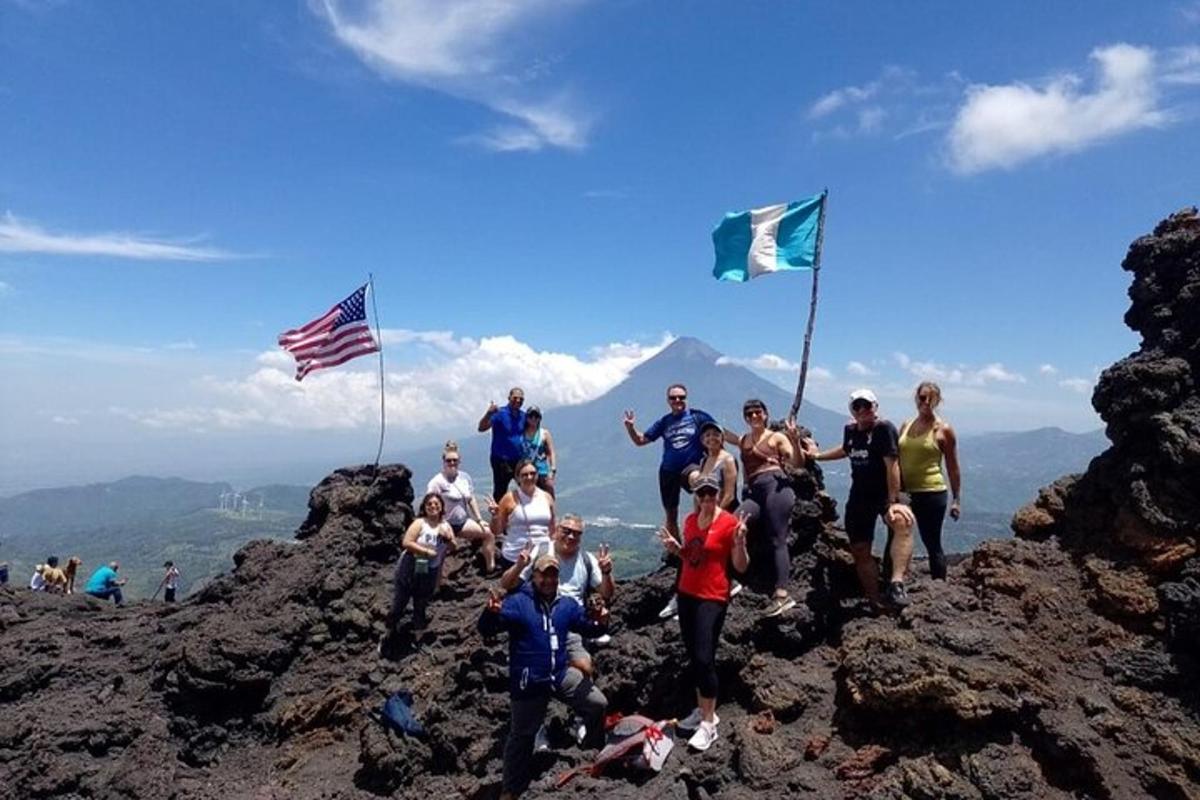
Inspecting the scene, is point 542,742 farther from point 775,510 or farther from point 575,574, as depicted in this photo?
point 775,510

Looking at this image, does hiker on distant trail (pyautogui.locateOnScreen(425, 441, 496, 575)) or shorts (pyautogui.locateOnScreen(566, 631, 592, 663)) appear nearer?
shorts (pyautogui.locateOnScreen(566, 631, 592, 663))

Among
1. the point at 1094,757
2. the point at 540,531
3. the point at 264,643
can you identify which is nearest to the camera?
the point at 1094,757

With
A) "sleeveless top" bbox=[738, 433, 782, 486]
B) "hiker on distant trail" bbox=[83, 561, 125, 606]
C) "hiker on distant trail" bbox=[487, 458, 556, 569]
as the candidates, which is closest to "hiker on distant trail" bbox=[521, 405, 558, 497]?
"hiker on distant trail" bbox=[487, 458, 556, 569]

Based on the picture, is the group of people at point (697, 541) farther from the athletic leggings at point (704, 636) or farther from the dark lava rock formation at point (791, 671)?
the dark lava rock formation at point (791, 671)

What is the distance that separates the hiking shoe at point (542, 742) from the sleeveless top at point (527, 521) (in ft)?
8.66

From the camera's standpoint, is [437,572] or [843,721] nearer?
[843,721]

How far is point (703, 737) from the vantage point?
7.69 m

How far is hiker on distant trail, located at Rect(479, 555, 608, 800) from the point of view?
7359 millimetres

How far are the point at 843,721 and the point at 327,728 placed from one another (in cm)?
791

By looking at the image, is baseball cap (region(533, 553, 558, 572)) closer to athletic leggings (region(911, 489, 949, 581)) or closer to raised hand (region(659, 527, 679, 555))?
raised hand (region(659, 527, 679, 555))

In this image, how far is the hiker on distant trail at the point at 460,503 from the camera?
484 inches

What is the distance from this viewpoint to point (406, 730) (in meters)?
9.78

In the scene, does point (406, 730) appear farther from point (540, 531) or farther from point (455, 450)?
point (455, 450)

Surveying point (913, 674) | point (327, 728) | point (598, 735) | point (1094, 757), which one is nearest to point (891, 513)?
point (913, 674)
